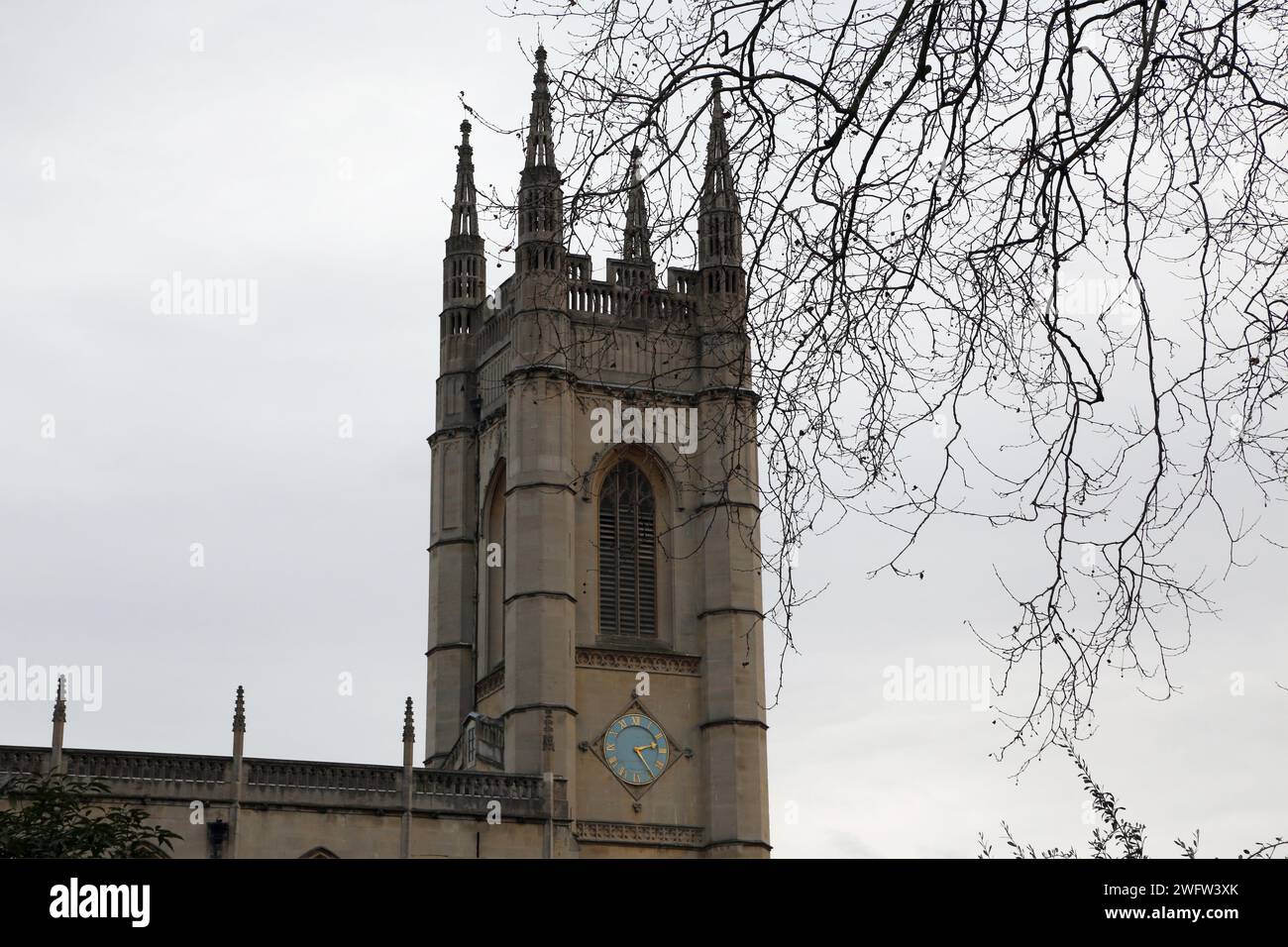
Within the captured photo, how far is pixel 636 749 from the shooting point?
48.3 metres

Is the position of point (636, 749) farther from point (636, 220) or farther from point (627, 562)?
point (636, 220)

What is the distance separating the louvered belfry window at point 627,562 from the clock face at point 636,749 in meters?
2.22

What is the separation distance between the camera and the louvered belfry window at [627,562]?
49.4 metres

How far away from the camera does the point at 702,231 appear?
10.1 meters

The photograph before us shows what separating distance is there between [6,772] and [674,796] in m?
15.7

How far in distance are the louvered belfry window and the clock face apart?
2219mm

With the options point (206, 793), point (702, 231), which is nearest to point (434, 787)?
point (206, 793)

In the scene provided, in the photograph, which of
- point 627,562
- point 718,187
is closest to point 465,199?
point 627,562

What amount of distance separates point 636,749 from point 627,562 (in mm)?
4428
